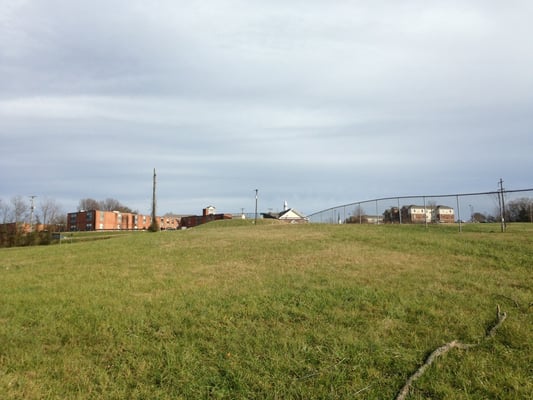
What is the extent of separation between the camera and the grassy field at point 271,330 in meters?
3.99

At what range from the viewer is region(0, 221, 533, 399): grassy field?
399 centimetres

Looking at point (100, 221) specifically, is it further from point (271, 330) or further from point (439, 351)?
point (439, 351)

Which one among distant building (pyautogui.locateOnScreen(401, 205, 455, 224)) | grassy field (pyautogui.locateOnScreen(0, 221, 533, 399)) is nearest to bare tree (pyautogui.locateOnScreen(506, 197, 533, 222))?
distant building (pyautogui.locateOnScreen(401, 205, 455, 224))

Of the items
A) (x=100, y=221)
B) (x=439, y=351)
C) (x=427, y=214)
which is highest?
(x=100, y=221)

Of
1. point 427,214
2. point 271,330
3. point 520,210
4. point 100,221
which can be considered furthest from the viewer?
point 100,221

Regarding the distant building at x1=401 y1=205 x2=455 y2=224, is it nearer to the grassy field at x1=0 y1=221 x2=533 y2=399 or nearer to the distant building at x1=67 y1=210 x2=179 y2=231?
the grassy field at x1=0 y1=221 x2=533 y2=399

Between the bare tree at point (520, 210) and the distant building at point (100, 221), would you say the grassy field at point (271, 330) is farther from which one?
the distant building at point (100, 221)

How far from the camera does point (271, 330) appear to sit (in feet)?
17.6

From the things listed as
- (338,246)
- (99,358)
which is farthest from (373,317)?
(338,246)

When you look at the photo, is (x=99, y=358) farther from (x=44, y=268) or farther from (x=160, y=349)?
(x=44, y=268)

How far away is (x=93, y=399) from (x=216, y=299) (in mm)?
3197

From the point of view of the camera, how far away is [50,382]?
408 cm

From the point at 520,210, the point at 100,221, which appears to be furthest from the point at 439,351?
the point at 100,221

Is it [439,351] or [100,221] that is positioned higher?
[100,221]
